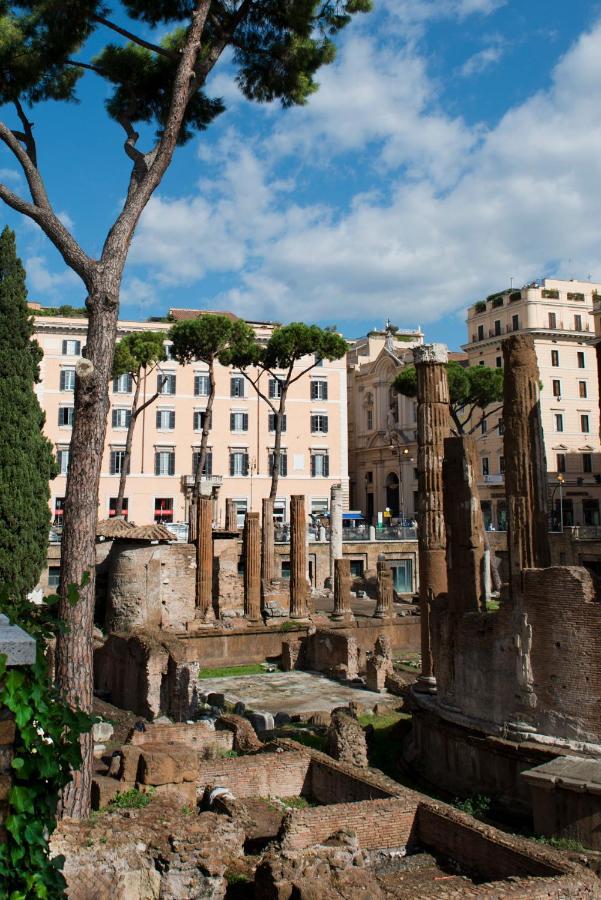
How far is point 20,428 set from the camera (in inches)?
949

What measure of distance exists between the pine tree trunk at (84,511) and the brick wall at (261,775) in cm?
248

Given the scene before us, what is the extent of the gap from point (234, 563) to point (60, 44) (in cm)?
2172

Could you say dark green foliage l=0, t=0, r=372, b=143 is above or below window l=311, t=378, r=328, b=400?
below

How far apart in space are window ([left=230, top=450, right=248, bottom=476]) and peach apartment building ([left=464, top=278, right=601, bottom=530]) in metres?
13.8

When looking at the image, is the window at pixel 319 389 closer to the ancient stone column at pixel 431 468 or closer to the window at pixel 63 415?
the window at pixel 63 415

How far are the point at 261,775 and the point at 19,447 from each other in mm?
16747

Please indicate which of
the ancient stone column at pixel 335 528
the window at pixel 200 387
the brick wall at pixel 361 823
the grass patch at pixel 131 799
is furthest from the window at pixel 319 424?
the brick wall at pixel 361 823

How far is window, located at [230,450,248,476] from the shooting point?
45.4 m

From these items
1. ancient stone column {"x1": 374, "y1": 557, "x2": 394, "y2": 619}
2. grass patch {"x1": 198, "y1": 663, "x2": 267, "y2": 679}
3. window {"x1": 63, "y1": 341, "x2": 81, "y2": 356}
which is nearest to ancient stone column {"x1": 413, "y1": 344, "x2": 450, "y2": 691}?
grass patch {"x1": 198, "y1": 663, "x2": 267, "y2": 679}

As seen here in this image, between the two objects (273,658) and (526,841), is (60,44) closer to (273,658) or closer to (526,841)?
(526,841)

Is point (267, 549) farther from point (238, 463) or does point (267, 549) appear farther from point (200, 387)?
point (200, 387)

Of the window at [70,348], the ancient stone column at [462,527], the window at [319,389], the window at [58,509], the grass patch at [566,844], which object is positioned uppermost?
the window at [70,348]

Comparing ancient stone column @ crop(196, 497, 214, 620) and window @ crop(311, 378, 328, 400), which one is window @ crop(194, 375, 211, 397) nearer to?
window @ crop(311, 378, 328, 400)

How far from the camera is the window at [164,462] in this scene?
44125 mm
